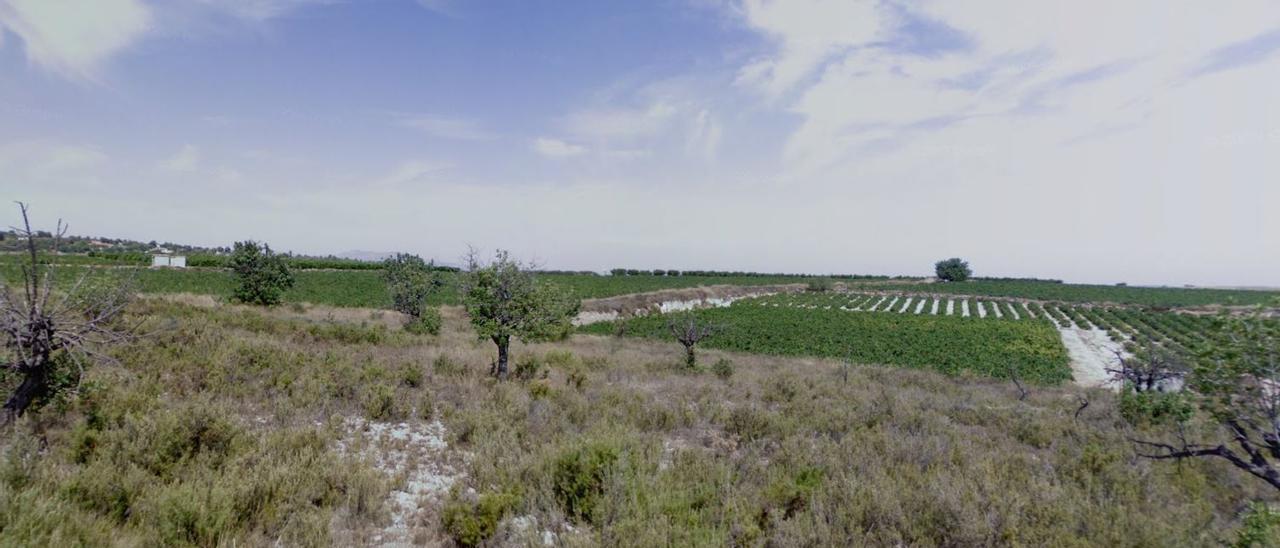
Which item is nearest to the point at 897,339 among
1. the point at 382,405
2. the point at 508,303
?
the point at 508,303

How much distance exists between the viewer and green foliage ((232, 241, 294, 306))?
28250 millimetres

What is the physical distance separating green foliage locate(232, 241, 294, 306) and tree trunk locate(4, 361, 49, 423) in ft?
82.6

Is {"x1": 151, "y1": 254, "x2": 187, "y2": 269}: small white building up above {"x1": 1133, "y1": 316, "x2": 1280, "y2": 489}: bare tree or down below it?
above

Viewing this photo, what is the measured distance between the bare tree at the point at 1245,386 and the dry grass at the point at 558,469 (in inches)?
40.0

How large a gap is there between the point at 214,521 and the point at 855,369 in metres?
22.7

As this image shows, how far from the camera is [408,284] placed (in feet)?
93.2

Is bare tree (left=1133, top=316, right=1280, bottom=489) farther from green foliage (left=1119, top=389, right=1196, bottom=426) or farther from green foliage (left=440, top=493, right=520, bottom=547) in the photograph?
green foliage (left=440, top=493, right=520, bottom=547)

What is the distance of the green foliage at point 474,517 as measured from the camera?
556 centimetres

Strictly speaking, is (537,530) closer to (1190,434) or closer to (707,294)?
(1190,434)

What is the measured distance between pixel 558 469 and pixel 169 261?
3392 inches

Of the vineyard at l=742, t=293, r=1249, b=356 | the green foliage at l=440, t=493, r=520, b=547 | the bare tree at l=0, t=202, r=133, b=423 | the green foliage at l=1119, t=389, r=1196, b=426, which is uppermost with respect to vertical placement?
the bare tree at l=0, t=202, r=133, b=423

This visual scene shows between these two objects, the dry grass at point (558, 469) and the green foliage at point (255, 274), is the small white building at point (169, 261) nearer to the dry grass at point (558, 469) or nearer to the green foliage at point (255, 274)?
the green foliage at point (255, 274)

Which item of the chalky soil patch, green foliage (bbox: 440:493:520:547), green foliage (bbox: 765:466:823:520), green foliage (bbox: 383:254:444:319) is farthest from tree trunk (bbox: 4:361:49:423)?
green foliage (bbox: 383:254:444:319)

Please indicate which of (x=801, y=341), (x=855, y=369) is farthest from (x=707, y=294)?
(x=855, y=369)
